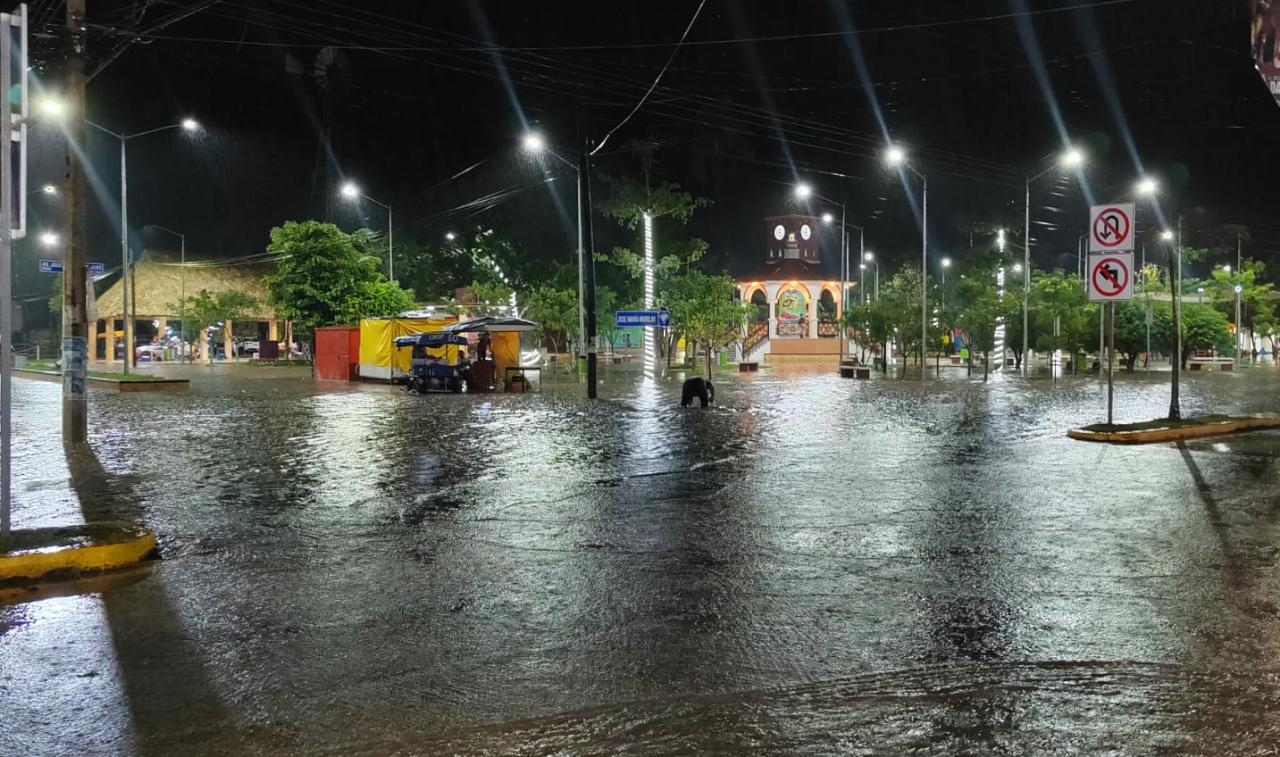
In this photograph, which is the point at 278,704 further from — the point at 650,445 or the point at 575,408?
the point at 575,408

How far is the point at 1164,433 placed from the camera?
55.4 feet

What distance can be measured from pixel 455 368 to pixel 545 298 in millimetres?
15414

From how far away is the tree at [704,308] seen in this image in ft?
153

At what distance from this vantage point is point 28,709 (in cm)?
475

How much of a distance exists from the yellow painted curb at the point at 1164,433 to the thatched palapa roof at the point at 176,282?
57.3m

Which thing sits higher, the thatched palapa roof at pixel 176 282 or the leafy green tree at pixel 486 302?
the thatched palapa roof at pixel 176 282

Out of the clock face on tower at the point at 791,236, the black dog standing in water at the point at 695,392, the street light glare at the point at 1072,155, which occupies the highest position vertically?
the clock face on tower at the point at 791,236

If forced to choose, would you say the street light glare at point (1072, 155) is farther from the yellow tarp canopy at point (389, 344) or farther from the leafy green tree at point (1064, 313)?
the yellow tarp canopy at point (389, 344)

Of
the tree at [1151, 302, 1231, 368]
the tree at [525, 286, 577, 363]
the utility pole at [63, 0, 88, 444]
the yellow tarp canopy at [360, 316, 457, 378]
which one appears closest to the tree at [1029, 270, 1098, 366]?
the tree at [1151, 302, 1231, 368]

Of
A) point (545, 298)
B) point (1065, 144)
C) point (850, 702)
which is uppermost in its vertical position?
point (1065, 144)

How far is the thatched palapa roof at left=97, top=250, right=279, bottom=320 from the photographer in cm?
6575

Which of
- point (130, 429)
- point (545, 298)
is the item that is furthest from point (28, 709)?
point (545, 298)

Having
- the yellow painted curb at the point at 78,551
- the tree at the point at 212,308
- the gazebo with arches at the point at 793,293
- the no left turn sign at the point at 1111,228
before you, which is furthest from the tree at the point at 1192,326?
the tree at the point at 212,308

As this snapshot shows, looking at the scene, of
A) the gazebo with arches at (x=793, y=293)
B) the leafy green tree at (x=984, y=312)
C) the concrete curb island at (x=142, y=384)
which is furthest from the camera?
the gazebo with arches at (x=793, y=293)
